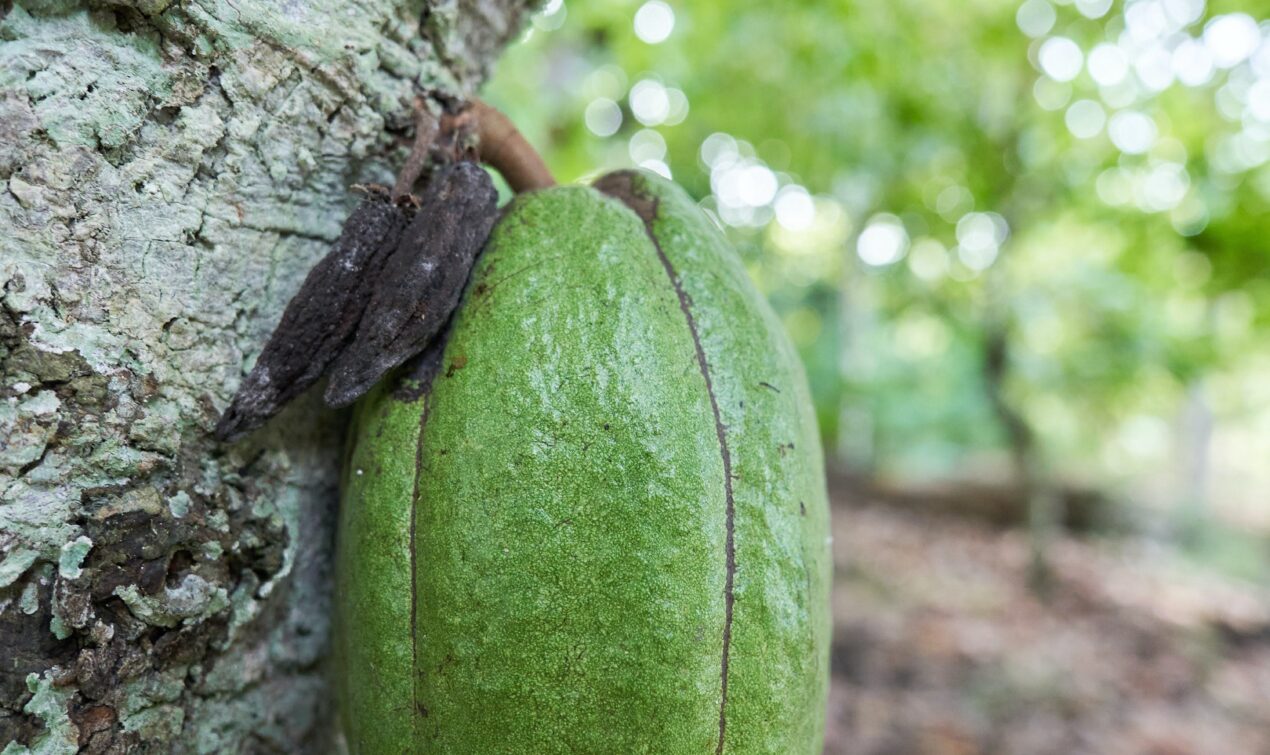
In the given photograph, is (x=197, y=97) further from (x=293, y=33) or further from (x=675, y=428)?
(x=675, y=428)

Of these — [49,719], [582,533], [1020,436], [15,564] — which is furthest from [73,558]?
[1020,436]

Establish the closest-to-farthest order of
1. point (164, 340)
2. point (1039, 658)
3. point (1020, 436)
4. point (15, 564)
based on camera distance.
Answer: point (15, 564)
point (164, 340)
point (1039, 658)
point (1020, 436)

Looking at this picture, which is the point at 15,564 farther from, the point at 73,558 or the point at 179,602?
the point at 179,602

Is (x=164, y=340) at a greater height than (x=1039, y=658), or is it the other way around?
(x=164, y=340)

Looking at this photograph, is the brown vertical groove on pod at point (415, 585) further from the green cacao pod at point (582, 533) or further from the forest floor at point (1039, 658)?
the forest floor at point (1039, 658)

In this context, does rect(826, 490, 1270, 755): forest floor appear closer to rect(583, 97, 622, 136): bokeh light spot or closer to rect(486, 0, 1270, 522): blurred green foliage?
rect(486, 0, 1270, 522): blurred green foliage

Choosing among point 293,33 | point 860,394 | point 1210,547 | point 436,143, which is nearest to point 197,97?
point 293,33

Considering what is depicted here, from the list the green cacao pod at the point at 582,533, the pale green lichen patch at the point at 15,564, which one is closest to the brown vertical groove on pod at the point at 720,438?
the green cacao pod at the point at 582,533
